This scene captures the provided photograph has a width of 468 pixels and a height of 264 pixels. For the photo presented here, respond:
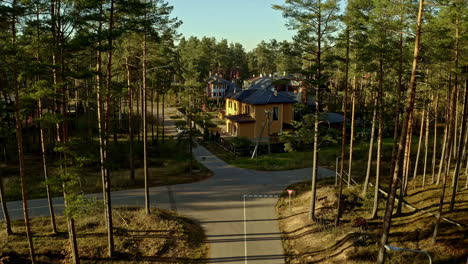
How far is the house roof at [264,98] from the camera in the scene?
140 ft

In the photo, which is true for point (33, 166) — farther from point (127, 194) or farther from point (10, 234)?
point (10, 234)

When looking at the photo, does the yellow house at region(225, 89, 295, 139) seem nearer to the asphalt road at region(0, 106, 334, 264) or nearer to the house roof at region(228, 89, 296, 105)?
the house roof at region(228, 89, 296, 105)

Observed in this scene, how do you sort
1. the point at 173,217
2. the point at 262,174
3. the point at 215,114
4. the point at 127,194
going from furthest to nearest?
the point at 215,114 < the point at 262,174 < the point at 127,194 < the point at 173,217

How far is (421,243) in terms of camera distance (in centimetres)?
1559


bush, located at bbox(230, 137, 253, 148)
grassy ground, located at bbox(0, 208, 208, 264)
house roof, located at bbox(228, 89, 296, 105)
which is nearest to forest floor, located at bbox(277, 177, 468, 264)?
grassy ground, located at bbox(0, 208, 208, 264)

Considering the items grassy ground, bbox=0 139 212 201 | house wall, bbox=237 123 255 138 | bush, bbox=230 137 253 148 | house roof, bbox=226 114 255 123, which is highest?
house roof, bbox=226 114 255 123

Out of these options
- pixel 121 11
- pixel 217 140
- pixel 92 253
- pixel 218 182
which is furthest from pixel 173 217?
pixel 217 140

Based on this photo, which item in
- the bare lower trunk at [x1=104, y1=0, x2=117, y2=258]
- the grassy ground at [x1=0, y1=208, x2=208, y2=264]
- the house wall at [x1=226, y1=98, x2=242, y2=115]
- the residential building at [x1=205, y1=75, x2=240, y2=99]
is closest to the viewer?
the bare lower trunk at [x1=104, y1=0, x2=117, y2=258]

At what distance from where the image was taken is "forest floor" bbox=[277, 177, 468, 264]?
1488cm

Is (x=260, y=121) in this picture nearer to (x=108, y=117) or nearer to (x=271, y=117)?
(x=271, y=117)

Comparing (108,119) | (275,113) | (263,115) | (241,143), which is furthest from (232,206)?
(275,113)

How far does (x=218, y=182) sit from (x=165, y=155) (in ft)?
38.4

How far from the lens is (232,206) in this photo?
2164 centimetres

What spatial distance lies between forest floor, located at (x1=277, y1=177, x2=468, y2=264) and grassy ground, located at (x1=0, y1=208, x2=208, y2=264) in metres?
5.21
